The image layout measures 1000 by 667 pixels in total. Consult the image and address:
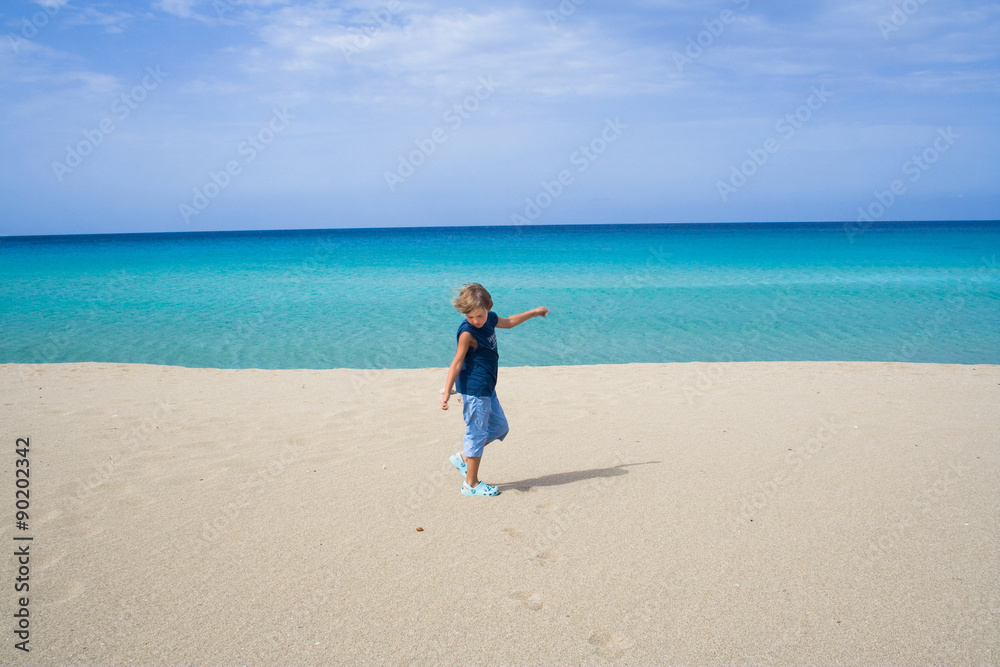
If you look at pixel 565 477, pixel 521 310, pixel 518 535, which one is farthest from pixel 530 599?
Result: pixel 521 310

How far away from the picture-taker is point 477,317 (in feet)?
14.4

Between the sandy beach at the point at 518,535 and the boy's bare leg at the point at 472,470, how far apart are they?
17 centimetres

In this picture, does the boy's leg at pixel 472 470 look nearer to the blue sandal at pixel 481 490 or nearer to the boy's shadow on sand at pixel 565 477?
the blue sandal at pixel 481 490

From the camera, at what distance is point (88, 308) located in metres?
18.7

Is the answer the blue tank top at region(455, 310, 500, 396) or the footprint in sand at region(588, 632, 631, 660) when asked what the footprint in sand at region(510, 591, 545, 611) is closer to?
the footprint in sand at region(588, 632, 631, 660)

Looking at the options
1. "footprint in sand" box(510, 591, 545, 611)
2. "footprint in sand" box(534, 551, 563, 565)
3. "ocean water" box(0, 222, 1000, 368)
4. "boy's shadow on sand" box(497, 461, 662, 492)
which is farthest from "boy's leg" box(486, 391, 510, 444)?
"footprint in sand" box(510, 591, 545, 611)

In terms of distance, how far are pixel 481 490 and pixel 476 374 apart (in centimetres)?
91

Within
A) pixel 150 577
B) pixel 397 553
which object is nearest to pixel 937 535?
pixel 397 553

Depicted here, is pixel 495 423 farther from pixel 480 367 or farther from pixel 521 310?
pixel 521 310

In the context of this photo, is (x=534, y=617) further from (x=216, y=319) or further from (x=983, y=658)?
(x=216, y=319)

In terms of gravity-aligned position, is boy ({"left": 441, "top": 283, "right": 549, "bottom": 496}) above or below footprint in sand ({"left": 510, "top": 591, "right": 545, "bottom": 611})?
above

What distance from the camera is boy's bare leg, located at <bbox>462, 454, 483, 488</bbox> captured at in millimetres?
4656

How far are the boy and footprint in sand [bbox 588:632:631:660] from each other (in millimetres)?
1784

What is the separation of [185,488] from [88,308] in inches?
676
